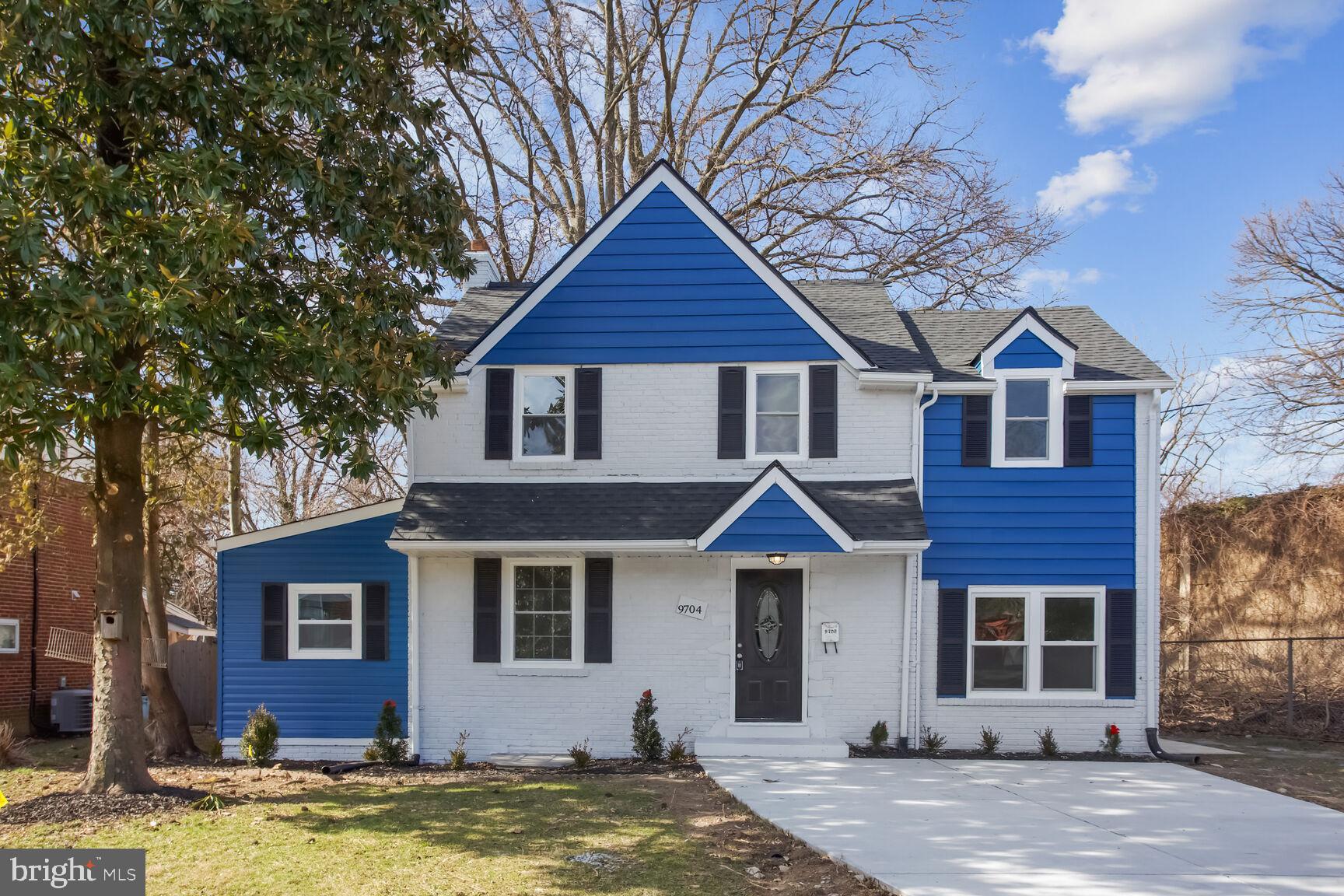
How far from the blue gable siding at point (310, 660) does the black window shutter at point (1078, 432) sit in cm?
940

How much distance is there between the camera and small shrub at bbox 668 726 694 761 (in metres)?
12.0

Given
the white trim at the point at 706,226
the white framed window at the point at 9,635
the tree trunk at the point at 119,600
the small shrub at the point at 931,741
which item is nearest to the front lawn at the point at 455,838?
the tree trunk at the point at 119,600

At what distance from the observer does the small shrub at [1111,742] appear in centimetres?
1240

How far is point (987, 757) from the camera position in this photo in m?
12.2

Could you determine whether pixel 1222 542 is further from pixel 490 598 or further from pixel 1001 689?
pixel 490 598

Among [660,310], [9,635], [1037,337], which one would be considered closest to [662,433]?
[660,310]

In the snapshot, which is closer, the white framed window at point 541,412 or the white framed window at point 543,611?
the white framed window at point 543,611

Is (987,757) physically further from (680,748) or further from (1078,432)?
(1078,432)

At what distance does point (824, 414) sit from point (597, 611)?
4.12m

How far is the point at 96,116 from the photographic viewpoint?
8766mm

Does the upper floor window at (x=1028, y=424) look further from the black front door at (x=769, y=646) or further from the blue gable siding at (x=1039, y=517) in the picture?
the black front door at (x=769, y=646)

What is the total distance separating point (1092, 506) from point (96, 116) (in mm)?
12557

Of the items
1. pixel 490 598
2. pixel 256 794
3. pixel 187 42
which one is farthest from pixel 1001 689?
pixel 187 42
